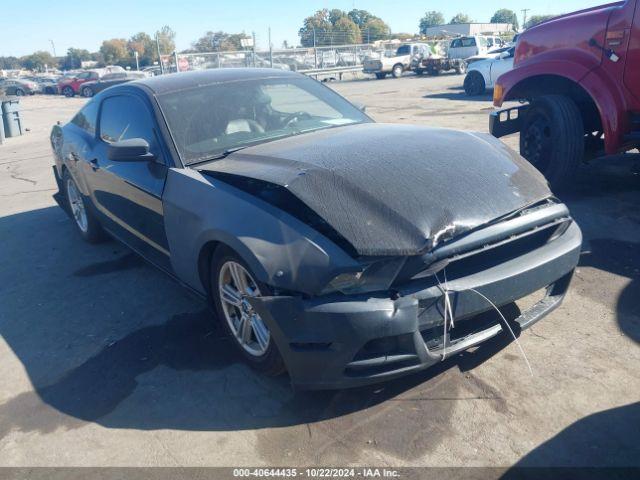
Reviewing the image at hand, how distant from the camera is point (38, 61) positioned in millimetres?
104062

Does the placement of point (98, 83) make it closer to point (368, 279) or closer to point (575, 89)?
point (575, 89)

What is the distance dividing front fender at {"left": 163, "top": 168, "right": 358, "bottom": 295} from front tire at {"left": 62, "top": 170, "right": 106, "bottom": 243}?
2224 mm

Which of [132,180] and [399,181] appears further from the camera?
[132,180]

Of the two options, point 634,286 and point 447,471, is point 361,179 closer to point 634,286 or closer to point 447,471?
point 447,471

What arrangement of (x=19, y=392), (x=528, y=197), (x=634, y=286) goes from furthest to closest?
(x=634, y=286) < (x=19, y=392) < (x=528, y=197)

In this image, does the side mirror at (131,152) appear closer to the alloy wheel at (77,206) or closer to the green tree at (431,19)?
the alloy wheel at (77,206)

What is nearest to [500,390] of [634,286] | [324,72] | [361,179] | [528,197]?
[528,197]

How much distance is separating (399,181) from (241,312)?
3.80 feet

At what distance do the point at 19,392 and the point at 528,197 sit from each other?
3100 mm

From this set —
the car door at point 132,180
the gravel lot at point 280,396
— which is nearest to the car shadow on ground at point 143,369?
the gravel lot at point 280,396

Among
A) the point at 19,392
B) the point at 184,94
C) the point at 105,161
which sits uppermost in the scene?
the point at 184,94

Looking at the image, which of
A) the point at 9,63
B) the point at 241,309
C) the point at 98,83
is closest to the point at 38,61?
the point at 9,63

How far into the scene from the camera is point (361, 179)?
294cm

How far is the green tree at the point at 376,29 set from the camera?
97.4 m
